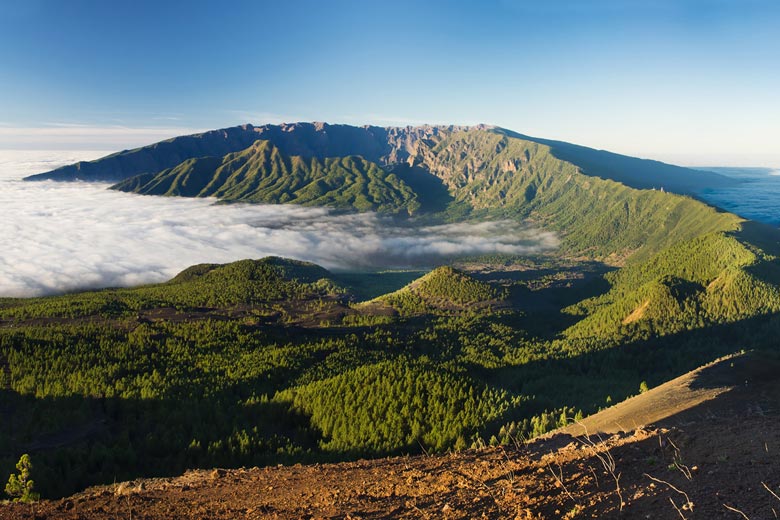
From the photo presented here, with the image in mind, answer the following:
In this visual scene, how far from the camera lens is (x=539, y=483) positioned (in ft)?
84.1

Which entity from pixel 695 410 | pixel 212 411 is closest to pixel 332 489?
pixel 695 410

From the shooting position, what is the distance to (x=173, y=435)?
4063 inches

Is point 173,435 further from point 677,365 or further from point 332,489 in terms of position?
point 677,365

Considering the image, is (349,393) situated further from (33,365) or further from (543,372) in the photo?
(33,365)

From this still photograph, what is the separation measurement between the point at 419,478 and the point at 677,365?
157100 mm

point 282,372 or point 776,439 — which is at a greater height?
point 776,439

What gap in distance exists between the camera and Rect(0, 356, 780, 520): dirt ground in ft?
70.7

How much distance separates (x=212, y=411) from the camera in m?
118

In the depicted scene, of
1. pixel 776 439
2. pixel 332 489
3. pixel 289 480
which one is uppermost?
pixel 776 439

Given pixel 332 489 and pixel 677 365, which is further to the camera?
pixel 677 365

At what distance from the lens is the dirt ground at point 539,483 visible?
849 inches

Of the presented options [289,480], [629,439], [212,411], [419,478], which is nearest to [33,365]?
[212,411]

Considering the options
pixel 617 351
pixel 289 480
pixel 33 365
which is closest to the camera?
pixel 289 480

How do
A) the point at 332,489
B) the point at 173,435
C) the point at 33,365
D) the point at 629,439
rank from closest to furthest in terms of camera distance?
1. the point at 629,439
2. the point at 332,489
3. the point at 173,435
4. the point at 33,365
